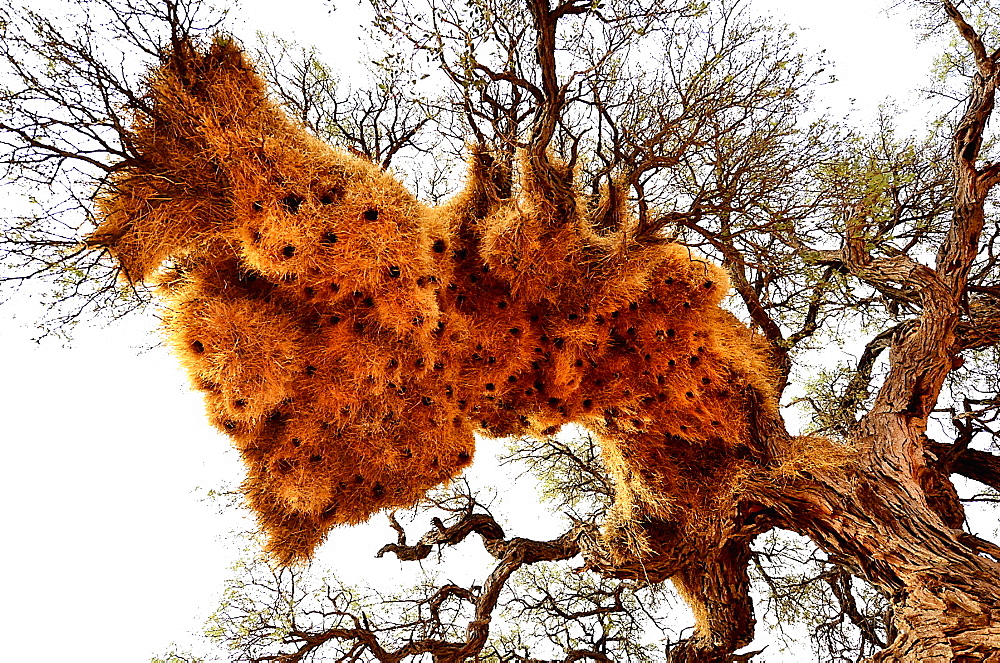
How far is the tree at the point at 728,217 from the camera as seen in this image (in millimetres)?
3453

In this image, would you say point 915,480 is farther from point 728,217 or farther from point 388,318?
point 388,318

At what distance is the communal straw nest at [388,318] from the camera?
3.38m

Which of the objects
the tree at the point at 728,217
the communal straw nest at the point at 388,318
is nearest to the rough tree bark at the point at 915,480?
the tree at the point at 728,217

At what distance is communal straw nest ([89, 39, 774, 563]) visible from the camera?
11.1 ft

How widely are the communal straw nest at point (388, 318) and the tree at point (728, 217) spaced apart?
0.58 ft

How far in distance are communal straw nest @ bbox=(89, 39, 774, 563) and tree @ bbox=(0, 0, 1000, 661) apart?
178mm

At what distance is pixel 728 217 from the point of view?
14.4 ft

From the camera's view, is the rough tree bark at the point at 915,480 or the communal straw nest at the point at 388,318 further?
the rough tree bark at the point at 915,480

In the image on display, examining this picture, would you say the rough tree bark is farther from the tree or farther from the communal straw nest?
the communal straw nest

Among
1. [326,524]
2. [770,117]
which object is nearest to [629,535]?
[326,524]

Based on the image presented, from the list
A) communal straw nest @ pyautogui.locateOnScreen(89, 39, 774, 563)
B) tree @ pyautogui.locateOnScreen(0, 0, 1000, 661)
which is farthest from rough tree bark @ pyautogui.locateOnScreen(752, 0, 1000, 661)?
communal straw nest @ pyautogui.locateOnScreen(89, 39, 774, 563)

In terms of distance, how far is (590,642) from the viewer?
18.2ft

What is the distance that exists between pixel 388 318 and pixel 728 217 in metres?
2.28

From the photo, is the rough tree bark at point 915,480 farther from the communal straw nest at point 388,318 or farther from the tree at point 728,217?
the communal straw nest at point 388,318
